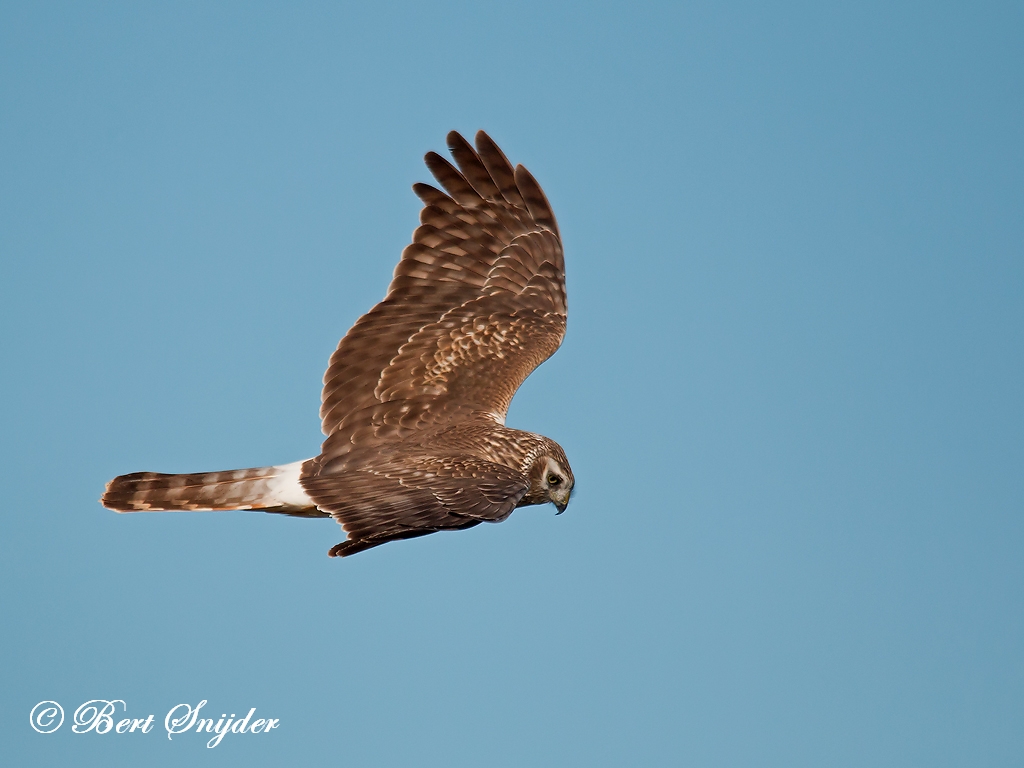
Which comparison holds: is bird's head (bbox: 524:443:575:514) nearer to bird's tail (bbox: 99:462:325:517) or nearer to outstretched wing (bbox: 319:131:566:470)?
outstretched wing (bbox: 319:131:566:470)

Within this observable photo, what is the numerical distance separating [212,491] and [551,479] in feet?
8.46

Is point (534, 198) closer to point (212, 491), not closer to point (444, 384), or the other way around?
point (444, 384)

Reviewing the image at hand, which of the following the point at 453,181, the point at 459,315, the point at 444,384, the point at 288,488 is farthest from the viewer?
the point at 453,181

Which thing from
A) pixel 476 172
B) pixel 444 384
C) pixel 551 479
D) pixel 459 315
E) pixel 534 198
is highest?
pixel 476 172

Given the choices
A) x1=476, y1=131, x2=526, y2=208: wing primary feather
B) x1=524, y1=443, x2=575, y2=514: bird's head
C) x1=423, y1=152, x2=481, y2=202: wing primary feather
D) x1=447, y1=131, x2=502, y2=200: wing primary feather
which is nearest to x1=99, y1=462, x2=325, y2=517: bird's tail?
x1=524, y1=443, x2=575, y2=514: bird's head

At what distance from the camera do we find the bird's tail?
907 centimetres

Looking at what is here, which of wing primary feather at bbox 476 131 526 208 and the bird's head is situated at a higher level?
wing primary feather at bbox 476 131 526 208

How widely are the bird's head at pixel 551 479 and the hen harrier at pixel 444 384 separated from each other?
0.4 inches

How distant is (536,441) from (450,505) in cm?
180

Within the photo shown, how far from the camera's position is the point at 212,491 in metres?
9.27

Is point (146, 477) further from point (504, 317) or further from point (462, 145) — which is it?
point (462, 145)

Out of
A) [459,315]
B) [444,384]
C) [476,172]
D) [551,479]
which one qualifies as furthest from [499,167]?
[551,479]

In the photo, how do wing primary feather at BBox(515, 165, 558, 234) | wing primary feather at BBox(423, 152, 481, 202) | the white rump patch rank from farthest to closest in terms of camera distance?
wing primary feather at BBox(515, 165, 558, 234)
wing primary feather at BBox(423, 152, 481, 202)
the white rump patch

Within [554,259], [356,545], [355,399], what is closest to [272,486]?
[355,399]
